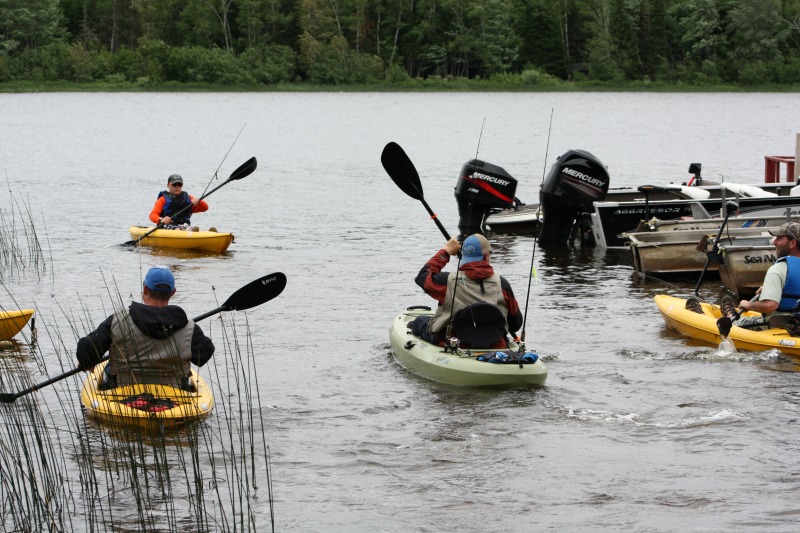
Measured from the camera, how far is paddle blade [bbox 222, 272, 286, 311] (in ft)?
30.4

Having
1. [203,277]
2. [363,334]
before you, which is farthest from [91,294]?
[363,334]

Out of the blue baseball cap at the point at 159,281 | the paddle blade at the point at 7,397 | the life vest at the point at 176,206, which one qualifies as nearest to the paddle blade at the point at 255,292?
the blue baseball cap at the point at 159,281

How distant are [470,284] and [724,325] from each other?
266 centimetres

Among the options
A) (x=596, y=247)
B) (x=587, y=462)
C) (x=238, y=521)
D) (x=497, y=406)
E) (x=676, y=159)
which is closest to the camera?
(x=238, y=521)

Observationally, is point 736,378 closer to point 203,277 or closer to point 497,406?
point 497,406

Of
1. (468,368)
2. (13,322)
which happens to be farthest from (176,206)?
(468,368)

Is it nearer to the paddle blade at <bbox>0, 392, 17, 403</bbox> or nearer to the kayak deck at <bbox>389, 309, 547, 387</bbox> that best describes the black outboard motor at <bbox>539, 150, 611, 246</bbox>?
the kayak deck at <bbox>389, 309, 547, 387</bbox>

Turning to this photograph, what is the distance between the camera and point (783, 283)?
34.2ft

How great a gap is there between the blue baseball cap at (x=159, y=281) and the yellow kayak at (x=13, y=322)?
3556 millimetres

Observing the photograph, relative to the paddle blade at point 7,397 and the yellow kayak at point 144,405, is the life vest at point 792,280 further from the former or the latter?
the paddle blade at point 7,397

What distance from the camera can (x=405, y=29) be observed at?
96.9 metres

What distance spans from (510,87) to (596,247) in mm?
73855

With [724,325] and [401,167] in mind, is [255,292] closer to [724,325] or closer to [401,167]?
[401,167]

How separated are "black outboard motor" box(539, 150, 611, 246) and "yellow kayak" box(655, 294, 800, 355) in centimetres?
474
